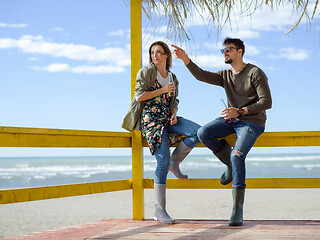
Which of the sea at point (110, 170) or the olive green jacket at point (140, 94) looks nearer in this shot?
the olive green jacket at point (140, 94)

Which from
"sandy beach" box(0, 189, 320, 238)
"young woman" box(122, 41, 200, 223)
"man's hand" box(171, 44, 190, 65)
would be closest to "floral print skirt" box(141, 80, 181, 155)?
"young woman" box(122, 41, 200, 223)

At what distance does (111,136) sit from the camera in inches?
127

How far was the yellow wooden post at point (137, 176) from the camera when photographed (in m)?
3.29

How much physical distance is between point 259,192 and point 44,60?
1608 cm

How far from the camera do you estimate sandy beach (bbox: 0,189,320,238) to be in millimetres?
6914

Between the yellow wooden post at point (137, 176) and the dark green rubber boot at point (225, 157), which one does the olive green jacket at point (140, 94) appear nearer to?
the yellow wooden post at point (137, 176)

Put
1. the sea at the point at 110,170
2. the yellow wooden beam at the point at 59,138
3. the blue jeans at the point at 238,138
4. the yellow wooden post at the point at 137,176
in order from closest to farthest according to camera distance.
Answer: the yellow wooden beam at the point at 59,138 < the blue jeans at the point at 238,138 < the yellow wooden post at the point at 137,176 < the sea at the point at 110,170

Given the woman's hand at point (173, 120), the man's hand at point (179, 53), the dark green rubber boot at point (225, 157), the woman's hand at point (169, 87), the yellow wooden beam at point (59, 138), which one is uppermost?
the man's hand at point (179, 53)

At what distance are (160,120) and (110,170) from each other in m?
14.7

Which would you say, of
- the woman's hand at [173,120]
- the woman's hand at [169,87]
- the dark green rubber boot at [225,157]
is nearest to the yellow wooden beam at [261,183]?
the dark green rubber boot at [225,157]

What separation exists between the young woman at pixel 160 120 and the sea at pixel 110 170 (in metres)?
11.2

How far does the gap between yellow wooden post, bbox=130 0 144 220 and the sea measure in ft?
35.9

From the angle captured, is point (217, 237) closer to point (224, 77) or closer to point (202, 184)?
point (202, 184)

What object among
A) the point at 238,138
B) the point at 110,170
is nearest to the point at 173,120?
the point at 238,138
